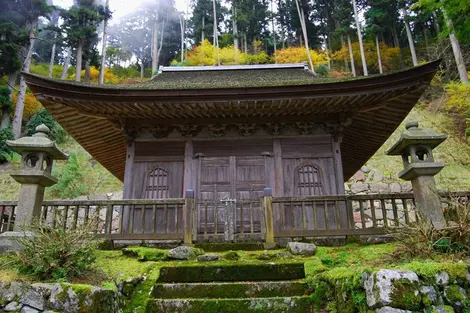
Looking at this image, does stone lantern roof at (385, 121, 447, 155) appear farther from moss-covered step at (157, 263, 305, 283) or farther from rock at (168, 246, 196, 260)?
rock at (168, 246, 196, 260)

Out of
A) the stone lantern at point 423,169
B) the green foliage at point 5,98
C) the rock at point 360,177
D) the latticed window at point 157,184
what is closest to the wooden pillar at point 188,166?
the latticed window at point 157,184

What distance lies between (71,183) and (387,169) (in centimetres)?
2051

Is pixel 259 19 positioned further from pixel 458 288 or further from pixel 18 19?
pixel 458 288

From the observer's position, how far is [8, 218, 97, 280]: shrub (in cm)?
448

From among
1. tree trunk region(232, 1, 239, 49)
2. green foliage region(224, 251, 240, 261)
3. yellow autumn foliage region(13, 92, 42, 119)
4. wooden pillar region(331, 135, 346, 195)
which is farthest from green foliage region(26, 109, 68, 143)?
green foliage region(224, 251, 240, 261)

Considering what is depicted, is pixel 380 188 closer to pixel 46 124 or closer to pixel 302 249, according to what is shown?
pixel 302 249

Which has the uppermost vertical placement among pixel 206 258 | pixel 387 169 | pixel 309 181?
pixel 387 169

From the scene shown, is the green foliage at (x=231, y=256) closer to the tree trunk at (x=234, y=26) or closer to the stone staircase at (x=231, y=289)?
the stone staircase at (x=231, y=289)

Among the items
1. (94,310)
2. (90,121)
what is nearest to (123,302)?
(94,310)

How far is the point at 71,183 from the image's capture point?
69.5 ft

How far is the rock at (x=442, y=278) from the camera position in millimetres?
3873

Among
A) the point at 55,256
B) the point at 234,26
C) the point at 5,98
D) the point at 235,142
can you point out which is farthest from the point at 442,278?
the point at 234,26

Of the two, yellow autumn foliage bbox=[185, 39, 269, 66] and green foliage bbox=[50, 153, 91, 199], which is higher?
yellow autumn foliage bbox=[185, 39, 269, 66]

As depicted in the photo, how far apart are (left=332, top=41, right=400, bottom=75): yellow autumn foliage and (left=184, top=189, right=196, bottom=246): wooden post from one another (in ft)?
115
